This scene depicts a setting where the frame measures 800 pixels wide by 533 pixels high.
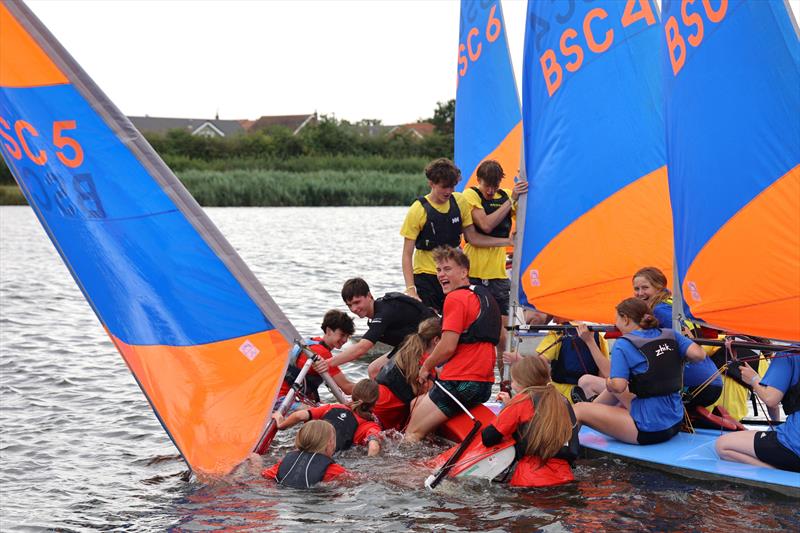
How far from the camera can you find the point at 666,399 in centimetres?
662

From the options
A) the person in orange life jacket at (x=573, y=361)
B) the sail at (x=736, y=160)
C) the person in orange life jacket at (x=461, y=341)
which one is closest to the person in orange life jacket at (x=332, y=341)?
the person in orange life jacket at (x=461, y=341)

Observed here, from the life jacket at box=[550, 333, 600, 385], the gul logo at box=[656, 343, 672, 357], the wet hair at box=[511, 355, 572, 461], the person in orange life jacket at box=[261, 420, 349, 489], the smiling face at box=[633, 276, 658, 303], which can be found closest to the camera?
the wet hair at box=[511, 355, 572, 461]

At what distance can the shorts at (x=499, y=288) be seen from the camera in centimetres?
913

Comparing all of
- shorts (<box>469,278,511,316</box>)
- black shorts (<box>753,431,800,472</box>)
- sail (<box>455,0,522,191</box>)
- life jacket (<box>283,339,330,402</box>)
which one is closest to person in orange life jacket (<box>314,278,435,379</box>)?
life jacket (<box>283,339,330,402</box>)

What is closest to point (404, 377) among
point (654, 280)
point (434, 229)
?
point (434, 229)

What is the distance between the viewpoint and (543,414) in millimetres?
6145

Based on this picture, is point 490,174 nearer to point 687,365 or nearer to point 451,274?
point 451,274

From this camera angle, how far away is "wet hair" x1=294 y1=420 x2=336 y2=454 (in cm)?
646

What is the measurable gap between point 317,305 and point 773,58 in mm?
11753

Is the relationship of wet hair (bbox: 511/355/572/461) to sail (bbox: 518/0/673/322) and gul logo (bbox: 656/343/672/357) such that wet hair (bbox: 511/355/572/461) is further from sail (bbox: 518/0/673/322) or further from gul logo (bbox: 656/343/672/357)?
sail (bbox: 518/0/673/322)

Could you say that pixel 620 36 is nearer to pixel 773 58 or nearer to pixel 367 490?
pixel 773 58

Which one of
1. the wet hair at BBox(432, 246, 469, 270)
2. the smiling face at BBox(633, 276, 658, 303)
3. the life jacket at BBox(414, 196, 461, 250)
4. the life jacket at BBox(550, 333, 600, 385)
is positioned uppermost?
the life jacket at BBox(414, 196, 461, 250)

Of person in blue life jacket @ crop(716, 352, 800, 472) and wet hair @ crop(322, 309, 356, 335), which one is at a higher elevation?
wet hair @ crop(322, 309, 356, 335)

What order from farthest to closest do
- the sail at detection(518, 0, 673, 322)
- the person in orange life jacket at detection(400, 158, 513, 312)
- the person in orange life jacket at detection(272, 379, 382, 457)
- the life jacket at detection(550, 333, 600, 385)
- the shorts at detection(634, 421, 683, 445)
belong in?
the person in orange life jacket at detection(400, 158, 513, 312) < the sail at detection(518, 0, 673, 322) < the life jacket at detection(550, 333, 600, 385) < the person in orange life jacket at detection(272, 379, 382, 457) < the shorts at detection(634, 421, 683, 445)
